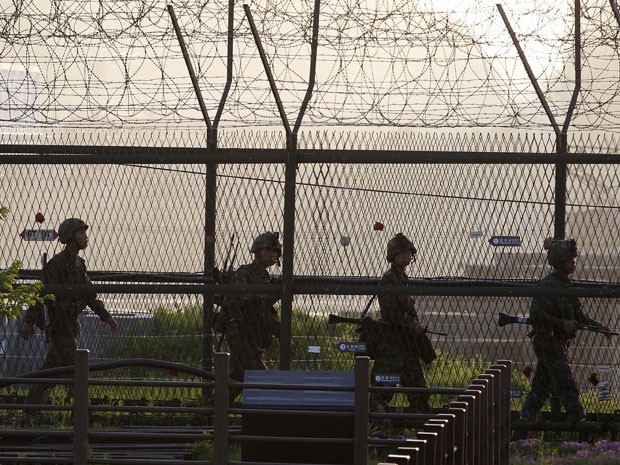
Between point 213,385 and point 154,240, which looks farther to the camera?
point 154,240

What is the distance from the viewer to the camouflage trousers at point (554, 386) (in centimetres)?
1119

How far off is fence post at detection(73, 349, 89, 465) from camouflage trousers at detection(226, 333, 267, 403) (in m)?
2.96

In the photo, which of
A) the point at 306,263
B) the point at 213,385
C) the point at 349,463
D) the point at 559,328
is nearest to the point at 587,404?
the point at 559,328

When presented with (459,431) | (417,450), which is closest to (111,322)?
(459,431)

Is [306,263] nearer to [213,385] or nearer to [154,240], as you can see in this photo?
[154,240]

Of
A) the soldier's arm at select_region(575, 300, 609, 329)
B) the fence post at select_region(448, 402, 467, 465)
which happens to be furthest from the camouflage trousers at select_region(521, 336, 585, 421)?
the fence post at select_region(448, 402, 467, 465)

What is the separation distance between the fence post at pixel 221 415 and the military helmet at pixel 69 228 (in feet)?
13.2

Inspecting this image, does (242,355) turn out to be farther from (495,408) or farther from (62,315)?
(495,408)

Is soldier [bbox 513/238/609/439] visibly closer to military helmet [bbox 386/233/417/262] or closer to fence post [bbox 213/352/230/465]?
military helmet [bbox 386/233/417/262]

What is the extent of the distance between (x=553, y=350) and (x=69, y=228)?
3.91m

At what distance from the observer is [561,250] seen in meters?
11.3

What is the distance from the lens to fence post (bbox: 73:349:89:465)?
Answer: 8.77 m

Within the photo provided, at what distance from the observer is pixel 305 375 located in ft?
30.6

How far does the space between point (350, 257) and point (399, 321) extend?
23.8 inches
